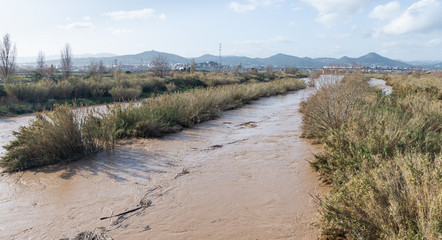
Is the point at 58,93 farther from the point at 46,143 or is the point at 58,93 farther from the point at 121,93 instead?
the point at 46,143

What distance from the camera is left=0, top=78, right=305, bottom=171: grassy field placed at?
6621mm

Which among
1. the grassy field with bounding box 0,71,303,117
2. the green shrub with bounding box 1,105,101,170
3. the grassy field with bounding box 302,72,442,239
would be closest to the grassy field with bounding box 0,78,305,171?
the green shrub with bounding box 1,105,101,170

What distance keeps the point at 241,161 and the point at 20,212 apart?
4.48 m

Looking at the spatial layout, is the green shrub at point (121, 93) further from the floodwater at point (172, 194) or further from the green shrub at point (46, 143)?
the green shrub at point (46, 143)

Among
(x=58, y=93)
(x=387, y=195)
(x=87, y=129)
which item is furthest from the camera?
(x=58, y=93)

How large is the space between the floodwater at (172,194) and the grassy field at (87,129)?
323mm

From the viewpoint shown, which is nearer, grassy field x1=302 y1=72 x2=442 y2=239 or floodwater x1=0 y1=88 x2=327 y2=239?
grassy field x1=302 y1=72 x2=442 y2=239

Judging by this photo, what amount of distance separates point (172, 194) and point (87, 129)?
11.2ft

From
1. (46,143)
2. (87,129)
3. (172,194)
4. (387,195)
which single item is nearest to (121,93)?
(87,129)

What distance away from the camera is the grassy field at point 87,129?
662cm

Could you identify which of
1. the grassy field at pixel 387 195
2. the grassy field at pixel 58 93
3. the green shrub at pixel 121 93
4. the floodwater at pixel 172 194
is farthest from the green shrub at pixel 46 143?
the green shrub at pixel 121 93

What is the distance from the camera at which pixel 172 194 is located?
5.30 meters

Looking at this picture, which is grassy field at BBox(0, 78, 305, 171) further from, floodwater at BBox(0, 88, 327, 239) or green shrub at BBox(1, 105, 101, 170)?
floodwater at BBox(0, 88, 327, 239)

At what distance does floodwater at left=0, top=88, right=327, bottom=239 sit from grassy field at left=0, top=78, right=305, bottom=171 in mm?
323
